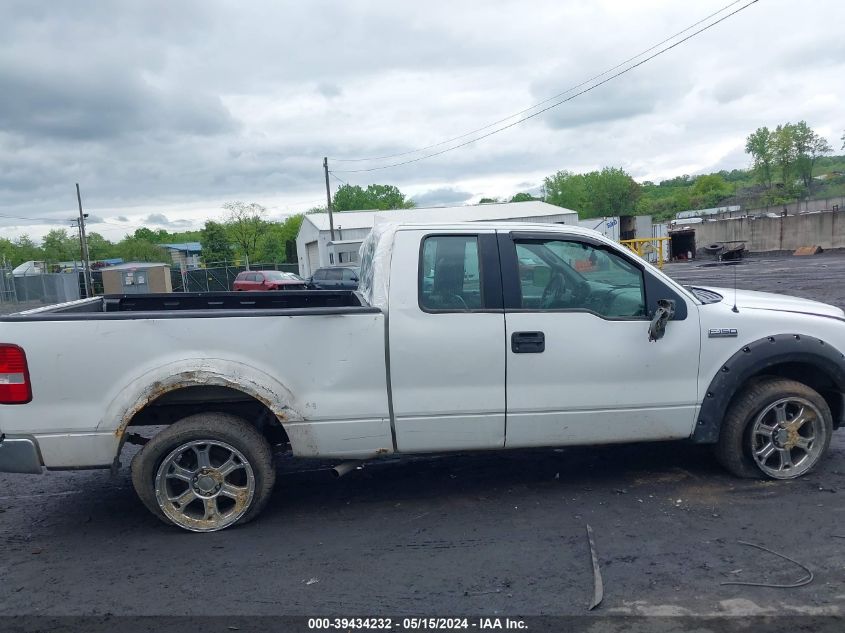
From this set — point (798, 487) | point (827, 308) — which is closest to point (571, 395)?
point (798, 487)

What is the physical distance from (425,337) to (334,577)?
147cm

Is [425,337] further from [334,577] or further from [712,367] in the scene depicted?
[712,367]

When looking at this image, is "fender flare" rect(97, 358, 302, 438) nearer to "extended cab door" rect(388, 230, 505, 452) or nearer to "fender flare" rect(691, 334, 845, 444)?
"extended cab door" rect(388, 230, 505, 452)

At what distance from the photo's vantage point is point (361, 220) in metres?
50.8

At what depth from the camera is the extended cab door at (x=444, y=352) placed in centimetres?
430

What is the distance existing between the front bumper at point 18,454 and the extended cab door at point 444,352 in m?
2.16

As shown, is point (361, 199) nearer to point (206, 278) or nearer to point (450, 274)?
point (206, 278)

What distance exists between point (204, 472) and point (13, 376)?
1.23 metres

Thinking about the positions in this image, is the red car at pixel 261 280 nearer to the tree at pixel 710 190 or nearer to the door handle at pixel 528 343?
the door handle at pixel 528 343

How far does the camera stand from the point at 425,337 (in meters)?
4.29

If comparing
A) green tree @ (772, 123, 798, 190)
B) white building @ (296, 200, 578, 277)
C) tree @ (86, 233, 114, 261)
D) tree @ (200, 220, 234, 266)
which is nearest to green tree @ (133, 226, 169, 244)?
tree @ (86, 233, 114, 261)

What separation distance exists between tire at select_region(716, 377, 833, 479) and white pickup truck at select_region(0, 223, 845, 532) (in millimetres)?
14

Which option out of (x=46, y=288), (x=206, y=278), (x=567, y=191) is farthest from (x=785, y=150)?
(x=46, y=288)

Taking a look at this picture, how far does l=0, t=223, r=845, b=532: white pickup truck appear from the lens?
415 centimetres
